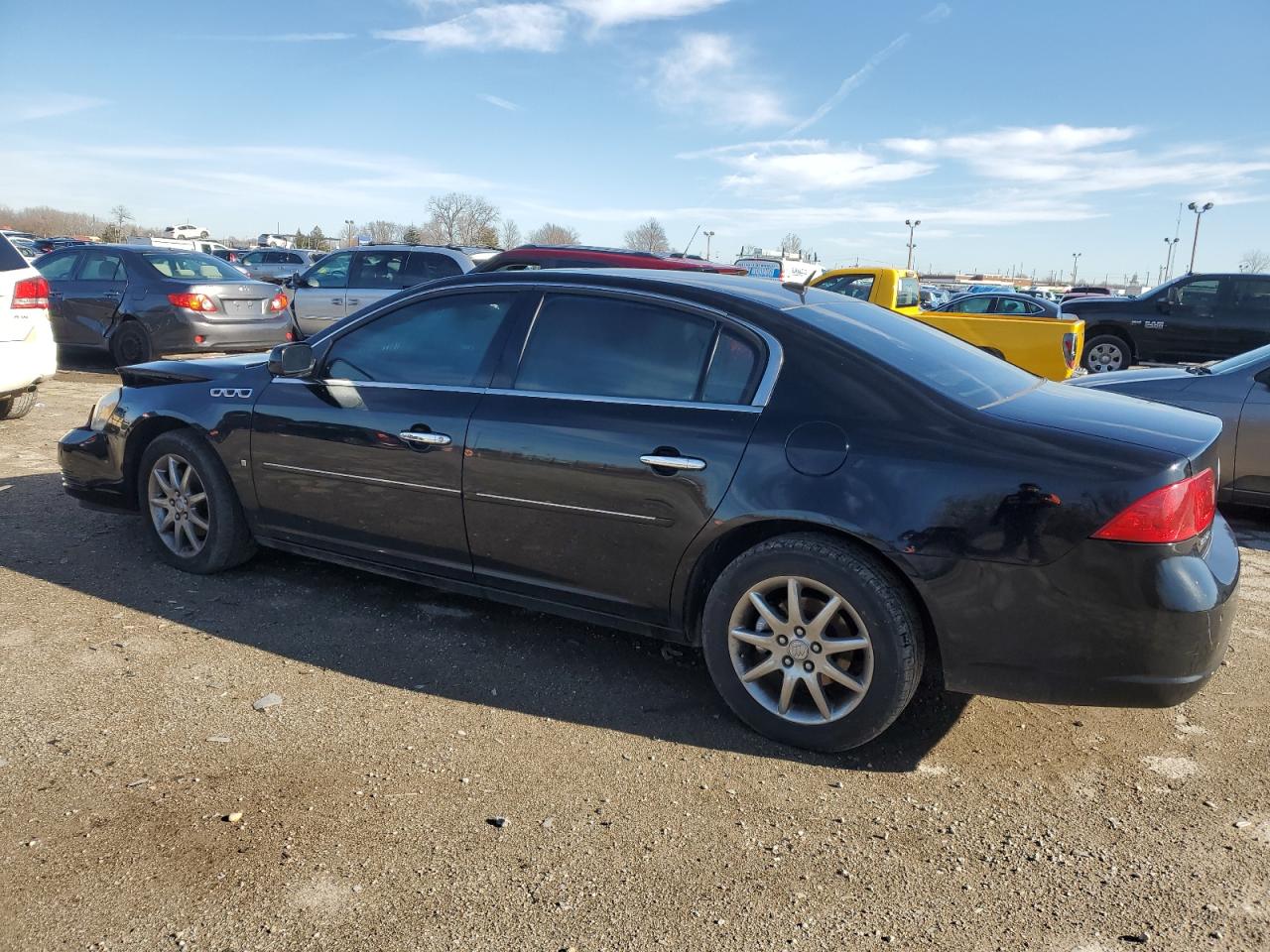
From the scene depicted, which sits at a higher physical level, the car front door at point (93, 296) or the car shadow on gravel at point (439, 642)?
the car front door at point (93, 296)

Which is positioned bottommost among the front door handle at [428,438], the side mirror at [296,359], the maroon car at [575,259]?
the front door handle at [428,438]

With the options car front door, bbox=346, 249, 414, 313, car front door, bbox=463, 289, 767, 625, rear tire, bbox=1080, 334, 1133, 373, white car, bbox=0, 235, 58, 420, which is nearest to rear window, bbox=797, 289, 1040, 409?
car front door, bbox=463, 289, 767, 625

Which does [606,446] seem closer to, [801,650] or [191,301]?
[801,650]

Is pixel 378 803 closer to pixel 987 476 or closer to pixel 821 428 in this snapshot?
pixel 821 428

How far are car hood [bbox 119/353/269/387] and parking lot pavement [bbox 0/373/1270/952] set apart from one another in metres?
1.15

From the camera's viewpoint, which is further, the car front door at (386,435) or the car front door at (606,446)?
the car front door at (386,435)

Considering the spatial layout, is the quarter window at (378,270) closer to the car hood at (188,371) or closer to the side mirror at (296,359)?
the car hood at (188,371)

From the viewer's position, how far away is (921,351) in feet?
11.7

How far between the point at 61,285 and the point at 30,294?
4493 mm

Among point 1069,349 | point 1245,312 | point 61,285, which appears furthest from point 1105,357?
point 61,285

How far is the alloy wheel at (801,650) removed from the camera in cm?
307

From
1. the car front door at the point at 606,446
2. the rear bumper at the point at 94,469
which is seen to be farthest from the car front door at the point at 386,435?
the rear bumper at the point at 94,469

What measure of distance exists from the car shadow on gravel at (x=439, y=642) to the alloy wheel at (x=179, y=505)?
0.16 meters

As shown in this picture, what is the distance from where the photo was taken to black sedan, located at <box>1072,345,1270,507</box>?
603 cm
